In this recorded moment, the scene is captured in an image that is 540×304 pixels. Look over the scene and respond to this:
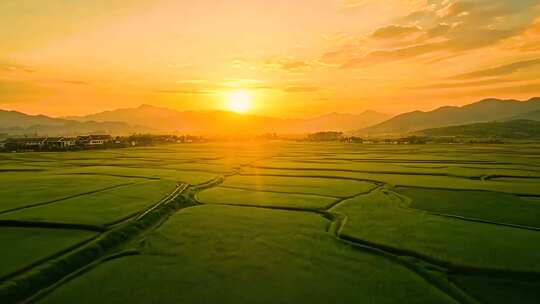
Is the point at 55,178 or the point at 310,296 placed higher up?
the point at 55,178

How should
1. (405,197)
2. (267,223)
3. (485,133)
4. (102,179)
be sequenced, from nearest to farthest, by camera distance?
(267,223) → (405,197) → (102,179) → (485,133)

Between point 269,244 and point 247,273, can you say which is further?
point 269,244

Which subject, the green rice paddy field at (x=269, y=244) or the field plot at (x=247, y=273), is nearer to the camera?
the field plot at (x=247, y=273)

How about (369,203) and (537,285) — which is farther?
(369,203)

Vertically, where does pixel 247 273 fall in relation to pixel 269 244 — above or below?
below

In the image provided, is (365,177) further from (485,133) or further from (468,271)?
(485,133)

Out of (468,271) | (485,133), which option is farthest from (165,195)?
(485,133)

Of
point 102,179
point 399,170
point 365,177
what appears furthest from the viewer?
point 399,170

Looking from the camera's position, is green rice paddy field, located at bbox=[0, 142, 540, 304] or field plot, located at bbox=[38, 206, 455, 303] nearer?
field plot, located at bbox=[38, 206, 455, 303]
